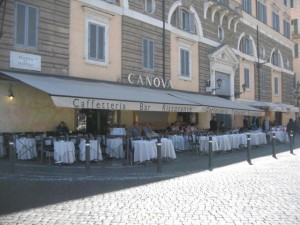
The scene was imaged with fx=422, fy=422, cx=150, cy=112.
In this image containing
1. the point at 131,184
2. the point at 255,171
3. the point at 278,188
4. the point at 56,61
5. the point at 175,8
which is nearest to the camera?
the point at 278,188

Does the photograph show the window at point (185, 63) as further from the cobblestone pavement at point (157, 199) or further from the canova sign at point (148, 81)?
the cobblestone pavement at point (157, 199)

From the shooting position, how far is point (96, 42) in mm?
17453

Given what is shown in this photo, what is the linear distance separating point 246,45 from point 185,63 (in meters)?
10.0

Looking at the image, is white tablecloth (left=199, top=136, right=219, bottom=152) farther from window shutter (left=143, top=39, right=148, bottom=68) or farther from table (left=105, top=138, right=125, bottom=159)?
window shutter (left=143, top=39, right=148, bottom=68)

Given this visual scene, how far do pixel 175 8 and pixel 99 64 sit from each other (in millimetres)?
7176

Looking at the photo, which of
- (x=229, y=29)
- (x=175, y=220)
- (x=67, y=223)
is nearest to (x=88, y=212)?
(x=67, y=223)

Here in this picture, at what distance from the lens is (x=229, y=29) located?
28.5 metres

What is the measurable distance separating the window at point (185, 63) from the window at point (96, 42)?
628 cm

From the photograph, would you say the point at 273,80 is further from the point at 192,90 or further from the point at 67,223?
the point at 67,223

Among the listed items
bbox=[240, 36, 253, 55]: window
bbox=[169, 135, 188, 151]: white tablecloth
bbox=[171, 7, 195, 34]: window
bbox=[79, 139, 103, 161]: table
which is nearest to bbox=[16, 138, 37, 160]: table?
bbox=[79, 139, 103, 161]: table

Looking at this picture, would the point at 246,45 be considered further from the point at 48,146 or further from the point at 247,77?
the point at 48,146

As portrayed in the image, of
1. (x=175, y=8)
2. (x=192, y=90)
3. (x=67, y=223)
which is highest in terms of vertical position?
(x=175, y=8)

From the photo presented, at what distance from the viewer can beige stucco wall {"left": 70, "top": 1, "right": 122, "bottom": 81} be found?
16.4 metres

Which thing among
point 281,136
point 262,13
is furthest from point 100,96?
point 262,13
